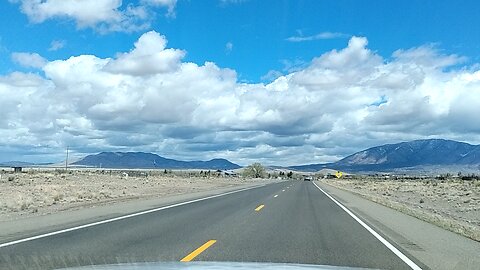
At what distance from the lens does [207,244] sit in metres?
12.2

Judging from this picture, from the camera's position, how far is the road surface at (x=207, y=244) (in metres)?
10.0

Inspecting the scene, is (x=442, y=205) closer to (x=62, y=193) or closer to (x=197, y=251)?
(x=62, y=193)

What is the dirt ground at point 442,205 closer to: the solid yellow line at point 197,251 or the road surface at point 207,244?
the road surface at point 207,244

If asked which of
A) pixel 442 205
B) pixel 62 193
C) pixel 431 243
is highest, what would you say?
pixel 62 193

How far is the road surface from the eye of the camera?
10039 millimetres

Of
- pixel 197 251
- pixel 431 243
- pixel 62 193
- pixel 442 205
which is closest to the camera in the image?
pixel 197 251

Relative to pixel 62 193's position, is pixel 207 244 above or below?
below

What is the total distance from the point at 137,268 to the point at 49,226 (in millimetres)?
9512

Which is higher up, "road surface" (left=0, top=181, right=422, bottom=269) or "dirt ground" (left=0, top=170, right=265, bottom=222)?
"dirt ground" (left=0, top=170, right=265, bottom=222)

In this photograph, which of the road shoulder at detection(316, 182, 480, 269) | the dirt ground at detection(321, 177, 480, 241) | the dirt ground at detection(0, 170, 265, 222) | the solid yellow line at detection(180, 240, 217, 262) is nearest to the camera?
the solid yellow line at detection(180, 240, 217, 262)

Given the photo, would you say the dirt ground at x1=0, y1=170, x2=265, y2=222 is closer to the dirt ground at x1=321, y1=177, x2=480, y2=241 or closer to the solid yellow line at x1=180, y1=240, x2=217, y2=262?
the solid yellow line at x1=180, y1=240, x2=217, y2=262

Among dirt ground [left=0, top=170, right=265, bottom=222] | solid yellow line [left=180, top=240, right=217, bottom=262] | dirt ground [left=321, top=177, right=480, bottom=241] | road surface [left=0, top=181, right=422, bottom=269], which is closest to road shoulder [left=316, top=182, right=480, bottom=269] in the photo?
road surface [left=0, top=181, right=422, bottom=269]

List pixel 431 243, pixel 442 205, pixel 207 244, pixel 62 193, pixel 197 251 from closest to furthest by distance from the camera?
pixel 197 251 → pixel 207 244 → pixel 431 243 → pixel 62 193 → pixel 442 205


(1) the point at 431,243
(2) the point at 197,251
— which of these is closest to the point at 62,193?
(2) the point at 197,251
